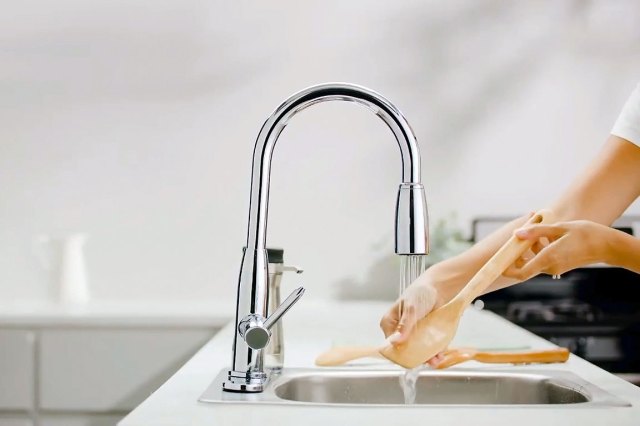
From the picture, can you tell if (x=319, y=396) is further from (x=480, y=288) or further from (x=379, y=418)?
(x=379, y=418)

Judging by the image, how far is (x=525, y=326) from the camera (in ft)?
8.14

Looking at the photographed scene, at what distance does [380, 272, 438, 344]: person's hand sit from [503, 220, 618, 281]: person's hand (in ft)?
0.55

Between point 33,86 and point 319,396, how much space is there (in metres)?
1.84

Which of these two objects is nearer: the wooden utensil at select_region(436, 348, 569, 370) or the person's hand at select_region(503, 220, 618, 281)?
the person's hand at select_region(503, 220, 618, 281)

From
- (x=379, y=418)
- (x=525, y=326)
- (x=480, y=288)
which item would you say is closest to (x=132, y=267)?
(x=525, y=326)

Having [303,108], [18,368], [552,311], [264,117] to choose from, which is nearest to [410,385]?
[303,108]

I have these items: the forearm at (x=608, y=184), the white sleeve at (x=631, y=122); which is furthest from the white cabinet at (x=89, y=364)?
the white sleeve at (x=631, y=122)

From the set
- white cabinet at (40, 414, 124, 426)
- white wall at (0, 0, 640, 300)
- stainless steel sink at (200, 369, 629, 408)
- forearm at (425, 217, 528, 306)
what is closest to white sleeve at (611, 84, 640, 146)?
forearm at (425, 217, 528, 306)

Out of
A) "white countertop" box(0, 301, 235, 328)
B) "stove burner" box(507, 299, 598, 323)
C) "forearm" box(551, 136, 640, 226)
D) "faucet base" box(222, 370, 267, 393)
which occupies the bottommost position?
"white countertop" box(0, 301, 235, 328)

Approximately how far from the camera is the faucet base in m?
1.18

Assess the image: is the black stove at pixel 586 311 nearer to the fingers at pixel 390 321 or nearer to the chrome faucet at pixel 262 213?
the fingers at pixel 390 321

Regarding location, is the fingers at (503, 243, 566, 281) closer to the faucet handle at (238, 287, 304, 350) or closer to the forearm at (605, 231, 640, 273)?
the forearm at (605, 231, 640, 273)

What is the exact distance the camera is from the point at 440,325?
1.28 m

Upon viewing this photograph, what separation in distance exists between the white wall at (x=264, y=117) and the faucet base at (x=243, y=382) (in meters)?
1.62
